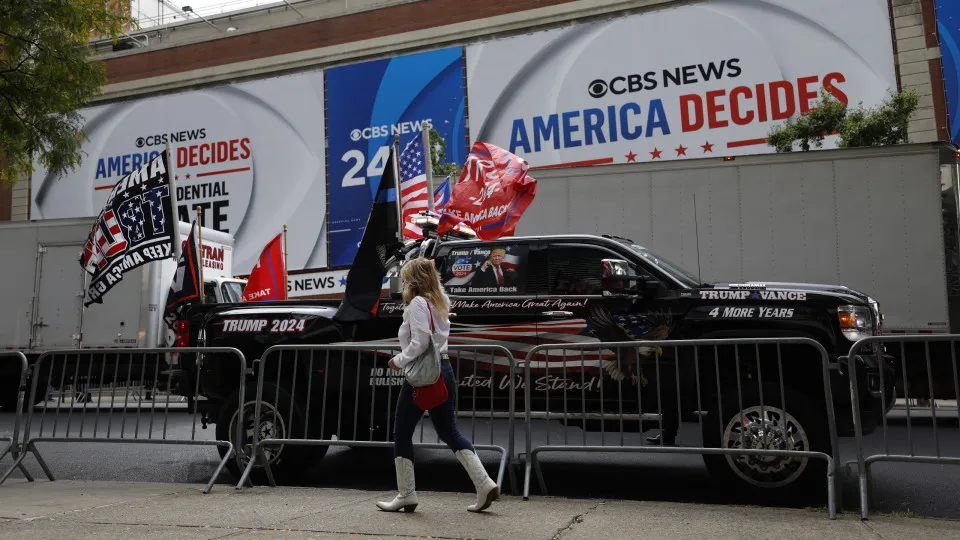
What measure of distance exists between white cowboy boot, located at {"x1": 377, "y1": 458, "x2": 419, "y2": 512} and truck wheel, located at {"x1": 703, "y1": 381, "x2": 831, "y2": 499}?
235cm

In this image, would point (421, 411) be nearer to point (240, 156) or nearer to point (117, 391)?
point (117, 391)

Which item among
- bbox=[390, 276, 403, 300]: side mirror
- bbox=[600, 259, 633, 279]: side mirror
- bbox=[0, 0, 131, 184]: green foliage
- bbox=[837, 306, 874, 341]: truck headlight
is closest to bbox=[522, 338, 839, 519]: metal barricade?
bbox=[837, 306, 874, 341]: truck headlight

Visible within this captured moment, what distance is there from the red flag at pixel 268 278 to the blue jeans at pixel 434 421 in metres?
9.20

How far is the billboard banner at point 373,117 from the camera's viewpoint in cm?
3328

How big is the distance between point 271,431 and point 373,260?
2.03 m

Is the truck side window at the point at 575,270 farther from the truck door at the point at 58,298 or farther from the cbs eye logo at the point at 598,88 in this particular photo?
the cbs eye logo at the point at 598,88

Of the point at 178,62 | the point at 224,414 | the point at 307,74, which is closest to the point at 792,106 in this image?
the point at 307,74

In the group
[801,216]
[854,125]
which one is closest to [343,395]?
[801,216]

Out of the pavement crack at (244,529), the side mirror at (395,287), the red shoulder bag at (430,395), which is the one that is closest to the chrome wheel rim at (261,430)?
the side mirror at (395,287)

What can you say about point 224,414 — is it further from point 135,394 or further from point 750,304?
point 750,304

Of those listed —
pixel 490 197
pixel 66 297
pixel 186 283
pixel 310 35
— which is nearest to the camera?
pixel 490 197

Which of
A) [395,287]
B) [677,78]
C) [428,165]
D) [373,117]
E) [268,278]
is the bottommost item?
[395,287]

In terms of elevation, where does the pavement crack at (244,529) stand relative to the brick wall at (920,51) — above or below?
below

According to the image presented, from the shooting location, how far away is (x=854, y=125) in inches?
886
